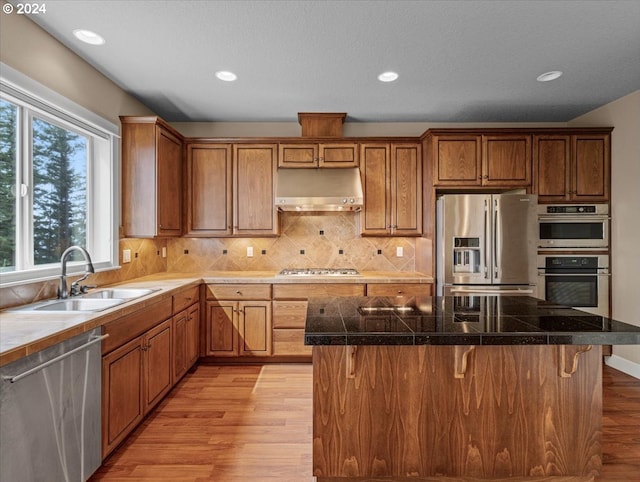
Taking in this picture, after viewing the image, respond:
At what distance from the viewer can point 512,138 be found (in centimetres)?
365

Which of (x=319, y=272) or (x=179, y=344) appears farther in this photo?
(x=319, y=272)

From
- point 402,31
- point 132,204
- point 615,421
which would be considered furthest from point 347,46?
point 615,421

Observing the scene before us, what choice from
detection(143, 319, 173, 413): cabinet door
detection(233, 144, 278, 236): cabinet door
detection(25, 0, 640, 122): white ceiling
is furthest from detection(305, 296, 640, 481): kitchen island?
detection(233, 144, 278, 236): cabinet door

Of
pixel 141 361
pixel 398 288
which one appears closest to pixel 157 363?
pixel 141 361

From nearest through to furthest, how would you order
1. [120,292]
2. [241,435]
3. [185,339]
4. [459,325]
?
1. [459,325]
2. [241,435]
3. [120,292]
4. [185,339]

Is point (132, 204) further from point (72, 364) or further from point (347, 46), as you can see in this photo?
point (347, 46)

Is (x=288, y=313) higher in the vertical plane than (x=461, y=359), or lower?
lower

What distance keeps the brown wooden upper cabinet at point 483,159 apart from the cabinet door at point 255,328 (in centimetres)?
220

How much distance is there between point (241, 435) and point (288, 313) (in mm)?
1421

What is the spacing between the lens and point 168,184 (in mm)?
3586

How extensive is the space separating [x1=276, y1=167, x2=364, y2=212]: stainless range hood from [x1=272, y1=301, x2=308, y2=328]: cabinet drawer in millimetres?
1016

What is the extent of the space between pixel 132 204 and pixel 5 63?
1.43m

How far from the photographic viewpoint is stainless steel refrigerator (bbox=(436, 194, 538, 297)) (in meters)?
3.46

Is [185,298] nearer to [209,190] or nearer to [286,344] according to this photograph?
[286,344]
